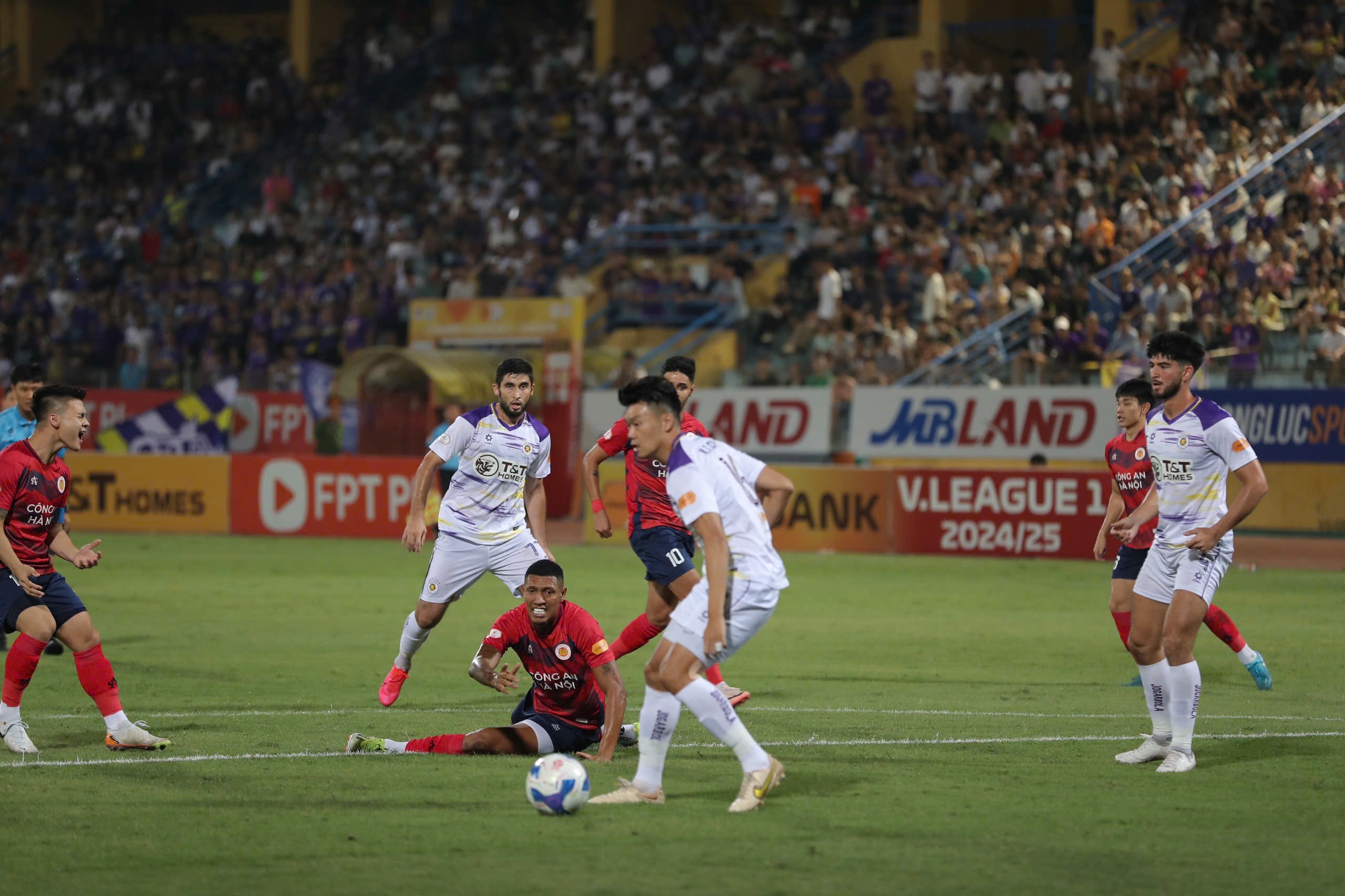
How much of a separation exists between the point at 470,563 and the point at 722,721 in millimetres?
3988

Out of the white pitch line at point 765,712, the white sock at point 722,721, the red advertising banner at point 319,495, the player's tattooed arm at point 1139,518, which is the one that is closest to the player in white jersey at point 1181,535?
the player's tattooed arm at point 1139,518

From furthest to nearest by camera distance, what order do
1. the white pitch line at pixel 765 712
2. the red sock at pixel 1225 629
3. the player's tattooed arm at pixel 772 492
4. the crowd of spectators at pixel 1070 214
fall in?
the crowd of spectators at pixel 1070 214, the red sock at pixel 1225 629, the white pitch line at pixel 765 712, the player's tattooed arm at pixel 772 492

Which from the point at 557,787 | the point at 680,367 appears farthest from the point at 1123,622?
the point at 557,787

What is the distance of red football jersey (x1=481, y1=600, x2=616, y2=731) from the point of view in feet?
29.2

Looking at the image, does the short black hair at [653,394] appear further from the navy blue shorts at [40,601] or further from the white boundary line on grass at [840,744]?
the navy blue shorts at [40,601]

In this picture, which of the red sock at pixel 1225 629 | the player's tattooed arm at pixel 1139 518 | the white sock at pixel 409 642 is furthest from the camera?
the red sock at pixel 1225 629

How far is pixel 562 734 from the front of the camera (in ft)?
29.7

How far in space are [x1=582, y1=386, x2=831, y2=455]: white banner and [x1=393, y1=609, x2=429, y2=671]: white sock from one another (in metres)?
15.6

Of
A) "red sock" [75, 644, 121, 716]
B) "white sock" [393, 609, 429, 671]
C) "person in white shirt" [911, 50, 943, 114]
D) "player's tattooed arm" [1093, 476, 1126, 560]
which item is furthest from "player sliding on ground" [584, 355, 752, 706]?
"person in white shirt" [911, 50, 943, 114]

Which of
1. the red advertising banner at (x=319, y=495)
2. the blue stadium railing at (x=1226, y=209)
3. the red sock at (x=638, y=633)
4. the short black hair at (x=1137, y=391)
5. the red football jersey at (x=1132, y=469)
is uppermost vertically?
the blue stadium railing at (x=1226, y=209)

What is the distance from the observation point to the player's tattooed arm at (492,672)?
9078mm

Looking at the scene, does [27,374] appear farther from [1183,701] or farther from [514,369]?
[1183,701]

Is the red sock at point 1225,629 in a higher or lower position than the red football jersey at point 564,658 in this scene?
lower

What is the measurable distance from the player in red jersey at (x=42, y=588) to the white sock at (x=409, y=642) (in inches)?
71.3
